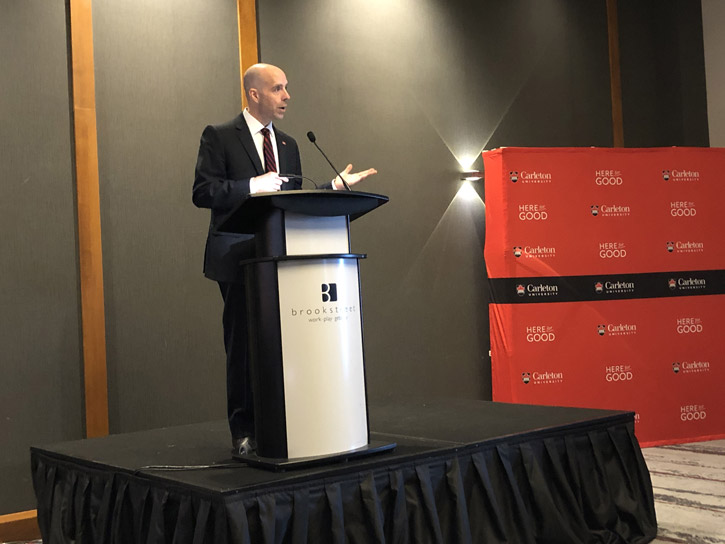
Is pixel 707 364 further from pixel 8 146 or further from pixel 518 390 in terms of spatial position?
pixel 8 146

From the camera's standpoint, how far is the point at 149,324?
4145mm

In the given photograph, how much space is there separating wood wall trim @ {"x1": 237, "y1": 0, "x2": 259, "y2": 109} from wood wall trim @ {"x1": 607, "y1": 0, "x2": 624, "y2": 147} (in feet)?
8.70

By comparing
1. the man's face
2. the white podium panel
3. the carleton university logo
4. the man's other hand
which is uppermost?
the man's face

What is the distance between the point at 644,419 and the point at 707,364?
0.55m

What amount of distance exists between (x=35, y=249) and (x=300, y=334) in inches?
82.0

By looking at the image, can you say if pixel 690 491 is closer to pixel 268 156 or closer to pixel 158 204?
pixel 268 156

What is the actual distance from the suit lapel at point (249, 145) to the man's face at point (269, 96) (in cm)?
7

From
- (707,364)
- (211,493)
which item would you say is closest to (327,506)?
(211,493)

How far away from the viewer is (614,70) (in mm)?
5793

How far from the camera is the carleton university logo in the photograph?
7.59ft

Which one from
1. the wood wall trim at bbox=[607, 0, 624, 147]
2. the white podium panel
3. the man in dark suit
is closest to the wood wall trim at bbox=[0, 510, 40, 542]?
the man in dark suit

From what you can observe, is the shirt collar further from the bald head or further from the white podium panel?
the white podium panel

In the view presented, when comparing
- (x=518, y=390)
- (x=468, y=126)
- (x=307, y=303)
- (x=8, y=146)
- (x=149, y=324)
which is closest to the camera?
(x=307, y=303)

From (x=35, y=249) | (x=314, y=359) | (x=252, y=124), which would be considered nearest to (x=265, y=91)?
(x=252, y=124)
